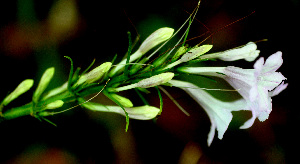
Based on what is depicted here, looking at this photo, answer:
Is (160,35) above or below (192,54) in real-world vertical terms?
above

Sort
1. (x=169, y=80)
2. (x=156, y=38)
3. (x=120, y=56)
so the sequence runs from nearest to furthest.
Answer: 1. (x=169, y=80)
2. (x=156, y=38)
3. (x=120, y=56)

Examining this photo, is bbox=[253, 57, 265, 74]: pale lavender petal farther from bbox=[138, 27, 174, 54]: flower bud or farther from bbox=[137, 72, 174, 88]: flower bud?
bbox=[138, 27, 174, 54]: flower bud

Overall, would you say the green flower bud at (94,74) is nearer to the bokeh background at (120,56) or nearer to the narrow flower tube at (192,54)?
the narrow flower tube at (192,54)

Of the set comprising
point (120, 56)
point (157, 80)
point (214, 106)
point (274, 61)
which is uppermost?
point (157, 80)

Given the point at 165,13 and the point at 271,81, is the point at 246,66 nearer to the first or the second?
the point at 165,13

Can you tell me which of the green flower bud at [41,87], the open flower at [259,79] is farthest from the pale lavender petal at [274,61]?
the green flower bud at [41,87]

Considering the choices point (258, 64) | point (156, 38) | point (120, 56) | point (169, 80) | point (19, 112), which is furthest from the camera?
point (120, 56)

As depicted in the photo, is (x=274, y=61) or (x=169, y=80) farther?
(x=169, y=80)

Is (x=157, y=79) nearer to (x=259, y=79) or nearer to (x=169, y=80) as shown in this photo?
(x=169, y=80)

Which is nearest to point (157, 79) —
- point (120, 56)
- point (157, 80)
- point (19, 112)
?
point (157, 80)
